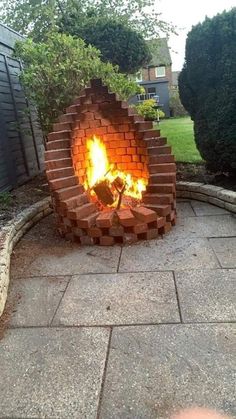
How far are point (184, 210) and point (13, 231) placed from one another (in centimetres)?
226

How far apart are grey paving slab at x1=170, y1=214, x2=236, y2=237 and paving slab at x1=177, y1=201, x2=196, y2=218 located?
13cm

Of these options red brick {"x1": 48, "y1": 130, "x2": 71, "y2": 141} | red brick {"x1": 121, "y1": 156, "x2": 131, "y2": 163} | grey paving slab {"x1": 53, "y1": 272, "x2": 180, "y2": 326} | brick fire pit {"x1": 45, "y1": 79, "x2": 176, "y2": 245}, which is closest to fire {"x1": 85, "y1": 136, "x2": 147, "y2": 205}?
brick fire pit {"x1": 45, "y1": 79, "x2": 176, "y2": 245}

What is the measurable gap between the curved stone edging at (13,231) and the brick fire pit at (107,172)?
490 mm

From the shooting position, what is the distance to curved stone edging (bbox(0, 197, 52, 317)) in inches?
103

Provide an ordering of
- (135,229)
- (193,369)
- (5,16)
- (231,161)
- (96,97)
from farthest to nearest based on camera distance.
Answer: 1. (5,16)
2. (231,161)
3. (96,97)
4. (135,229)
5. (193,369)

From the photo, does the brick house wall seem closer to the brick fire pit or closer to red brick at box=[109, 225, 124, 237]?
the brick fire pit

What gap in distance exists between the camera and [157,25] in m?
12.0

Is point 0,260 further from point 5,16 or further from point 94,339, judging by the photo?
point 5,16

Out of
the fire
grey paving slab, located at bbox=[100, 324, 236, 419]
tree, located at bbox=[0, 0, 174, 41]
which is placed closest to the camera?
grey paving slab, located at bbox=[100, 324, 236, 419]

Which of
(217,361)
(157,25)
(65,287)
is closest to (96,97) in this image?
(65,287)

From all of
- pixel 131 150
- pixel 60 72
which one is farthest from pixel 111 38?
pixel 131 150

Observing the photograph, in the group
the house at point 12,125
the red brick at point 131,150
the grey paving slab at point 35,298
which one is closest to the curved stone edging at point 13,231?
the grey paving slab at point 35,298

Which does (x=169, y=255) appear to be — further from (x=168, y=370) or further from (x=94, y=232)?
(x=168, y=370)

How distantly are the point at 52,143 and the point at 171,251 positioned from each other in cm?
180
